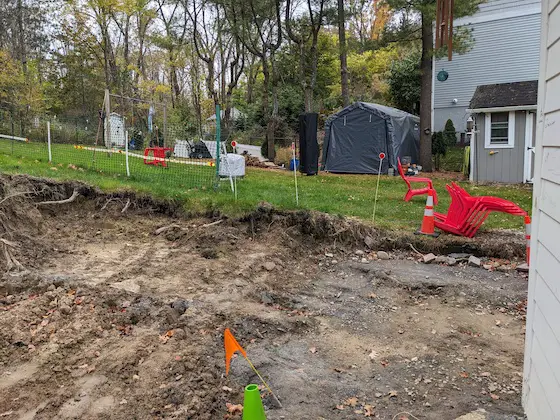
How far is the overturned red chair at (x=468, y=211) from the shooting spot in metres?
6.80

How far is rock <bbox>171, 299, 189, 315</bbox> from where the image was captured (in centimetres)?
428

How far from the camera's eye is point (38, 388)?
124 inches

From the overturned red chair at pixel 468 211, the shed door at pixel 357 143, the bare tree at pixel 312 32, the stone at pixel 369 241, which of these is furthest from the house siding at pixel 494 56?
the stone at pixel 369 241

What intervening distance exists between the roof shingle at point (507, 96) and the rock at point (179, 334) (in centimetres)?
1302

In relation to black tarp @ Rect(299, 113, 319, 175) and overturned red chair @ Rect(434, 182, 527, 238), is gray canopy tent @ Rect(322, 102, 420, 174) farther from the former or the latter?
overturned red chair @ Rect(434, 182, 527, 238)

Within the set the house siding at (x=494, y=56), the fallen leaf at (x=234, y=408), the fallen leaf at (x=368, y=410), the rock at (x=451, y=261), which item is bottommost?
the fallen leaf at (x=368, y=410)

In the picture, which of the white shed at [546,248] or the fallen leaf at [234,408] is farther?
the fallen leaf at [234,408]

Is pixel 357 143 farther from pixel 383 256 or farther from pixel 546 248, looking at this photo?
pixel 546 248

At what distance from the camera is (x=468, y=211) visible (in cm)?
703

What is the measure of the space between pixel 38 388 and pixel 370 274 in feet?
12.9

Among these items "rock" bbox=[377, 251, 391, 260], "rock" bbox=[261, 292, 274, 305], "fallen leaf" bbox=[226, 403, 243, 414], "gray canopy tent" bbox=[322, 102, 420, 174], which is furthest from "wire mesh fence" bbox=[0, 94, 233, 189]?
"fallen leaf" bbox=[226, 403, 243, 414]

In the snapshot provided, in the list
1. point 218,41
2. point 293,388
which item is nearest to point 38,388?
point 293,388

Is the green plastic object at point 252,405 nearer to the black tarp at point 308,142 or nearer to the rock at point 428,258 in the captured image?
the rock at point 428,258

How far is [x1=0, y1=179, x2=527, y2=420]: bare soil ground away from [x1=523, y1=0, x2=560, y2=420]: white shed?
0.50 metres
